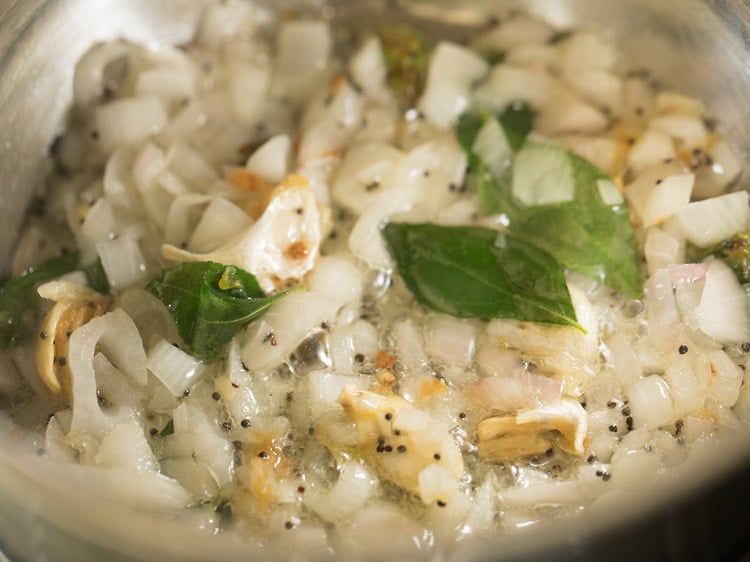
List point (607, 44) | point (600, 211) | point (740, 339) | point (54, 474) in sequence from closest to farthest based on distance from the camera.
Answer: point (54, 474) → point (740, 339) → point (600, 211) → point (607, 44)

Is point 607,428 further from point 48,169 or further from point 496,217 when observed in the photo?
point 48,169

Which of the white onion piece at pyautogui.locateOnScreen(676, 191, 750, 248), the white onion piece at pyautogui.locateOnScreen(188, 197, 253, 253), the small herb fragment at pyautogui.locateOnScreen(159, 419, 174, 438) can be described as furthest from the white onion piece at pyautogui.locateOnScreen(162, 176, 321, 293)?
the white onion piece at pyautogui.locateOnScreen(676, 191, 750, 248)

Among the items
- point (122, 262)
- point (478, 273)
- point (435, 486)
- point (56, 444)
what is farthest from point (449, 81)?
point (56, 444)

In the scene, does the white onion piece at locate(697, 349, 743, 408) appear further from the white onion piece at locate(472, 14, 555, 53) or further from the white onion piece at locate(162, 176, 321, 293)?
the white onion piece at locate(472, 14, 555, 53)

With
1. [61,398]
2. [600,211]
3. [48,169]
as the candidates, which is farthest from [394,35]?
[61,398]

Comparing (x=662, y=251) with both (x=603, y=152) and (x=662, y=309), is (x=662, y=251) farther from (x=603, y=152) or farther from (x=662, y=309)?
(x=603, y=152)

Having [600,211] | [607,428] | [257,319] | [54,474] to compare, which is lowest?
[607,428]

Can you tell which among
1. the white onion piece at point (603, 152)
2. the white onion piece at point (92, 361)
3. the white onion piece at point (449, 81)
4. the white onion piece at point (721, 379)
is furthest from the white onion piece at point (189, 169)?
the white onion piece at point (721, 379)

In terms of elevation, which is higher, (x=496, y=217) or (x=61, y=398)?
(x=61, y=398)
